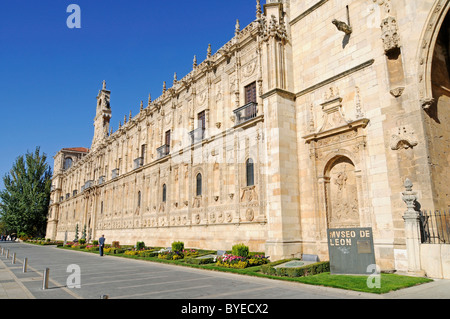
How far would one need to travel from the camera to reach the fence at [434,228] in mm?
10883

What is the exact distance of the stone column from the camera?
10516 mm

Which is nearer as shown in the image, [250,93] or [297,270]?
[297,270]

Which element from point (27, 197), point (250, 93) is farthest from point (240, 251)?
point (27, 197)

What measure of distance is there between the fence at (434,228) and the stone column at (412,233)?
18.1 inches

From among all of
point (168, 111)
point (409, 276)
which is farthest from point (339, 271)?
point (168, 111)

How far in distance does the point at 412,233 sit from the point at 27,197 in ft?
231

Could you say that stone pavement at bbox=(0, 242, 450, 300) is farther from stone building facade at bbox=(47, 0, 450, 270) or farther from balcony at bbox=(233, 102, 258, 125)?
balcony at bbox=(233, 102, 258, 125)

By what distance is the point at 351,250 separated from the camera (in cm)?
1088

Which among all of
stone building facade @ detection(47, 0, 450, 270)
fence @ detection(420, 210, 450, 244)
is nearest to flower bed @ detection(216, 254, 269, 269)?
stone building facade @ detection(47, 0, 450, 270)

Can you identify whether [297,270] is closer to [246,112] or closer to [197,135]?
[246,112]

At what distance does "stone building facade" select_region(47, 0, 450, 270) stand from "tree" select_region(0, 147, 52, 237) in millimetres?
47878

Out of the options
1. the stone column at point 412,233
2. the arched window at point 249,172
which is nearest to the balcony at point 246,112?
the arched window at point 249,172

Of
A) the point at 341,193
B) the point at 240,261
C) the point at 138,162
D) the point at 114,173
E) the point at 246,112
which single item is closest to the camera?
the point at 240,261

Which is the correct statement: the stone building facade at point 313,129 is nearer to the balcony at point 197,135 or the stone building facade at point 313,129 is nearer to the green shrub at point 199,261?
the balcony at point 197,135
